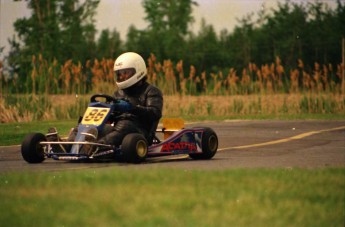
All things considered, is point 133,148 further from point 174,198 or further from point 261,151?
point 174,198

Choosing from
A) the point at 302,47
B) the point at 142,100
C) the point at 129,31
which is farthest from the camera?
the point at 129,31

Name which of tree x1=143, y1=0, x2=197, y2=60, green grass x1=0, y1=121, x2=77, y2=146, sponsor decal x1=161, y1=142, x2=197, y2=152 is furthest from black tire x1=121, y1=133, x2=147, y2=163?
tree x1=143, y1=0, x2=197, y2=60

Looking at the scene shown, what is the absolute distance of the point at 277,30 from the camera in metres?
57.4

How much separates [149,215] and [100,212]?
0.47 metres

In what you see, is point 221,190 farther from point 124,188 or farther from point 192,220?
point 192,220

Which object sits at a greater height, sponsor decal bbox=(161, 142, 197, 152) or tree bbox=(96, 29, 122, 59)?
tree bbox=(96, 29, 122, 59)

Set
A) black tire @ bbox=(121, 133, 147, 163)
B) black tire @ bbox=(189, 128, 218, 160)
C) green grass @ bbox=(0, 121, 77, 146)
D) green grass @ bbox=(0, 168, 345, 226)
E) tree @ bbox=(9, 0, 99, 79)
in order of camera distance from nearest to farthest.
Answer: green grass @ bbox=(0, 168, 345, 226)
black tire @ bbox=(121, 133, 147, 163)
black tire @ bbox=(189, 128, 218, 160)
green grass @ bbox=(0, 121, 77, 146)
tree @ bbox=(9, 0, 99, 79)

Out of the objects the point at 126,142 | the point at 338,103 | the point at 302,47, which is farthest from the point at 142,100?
the point at 302,47

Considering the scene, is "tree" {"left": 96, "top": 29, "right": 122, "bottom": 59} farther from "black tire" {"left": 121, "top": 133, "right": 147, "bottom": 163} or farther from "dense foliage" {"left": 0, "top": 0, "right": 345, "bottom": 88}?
"black tire" {"left": 121, "top": 133, "right": 147, "bottom": 163}

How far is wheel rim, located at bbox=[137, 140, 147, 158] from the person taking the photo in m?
14.5

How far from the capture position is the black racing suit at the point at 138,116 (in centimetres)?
1471

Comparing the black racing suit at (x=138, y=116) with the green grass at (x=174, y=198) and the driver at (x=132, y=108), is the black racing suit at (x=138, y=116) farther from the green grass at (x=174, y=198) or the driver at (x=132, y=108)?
the green grass at (x=174, y=198)

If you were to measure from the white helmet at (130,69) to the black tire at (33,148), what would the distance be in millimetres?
1488

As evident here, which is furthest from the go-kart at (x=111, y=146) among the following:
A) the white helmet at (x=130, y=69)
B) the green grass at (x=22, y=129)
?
the green grass at (x=22, y=129)
